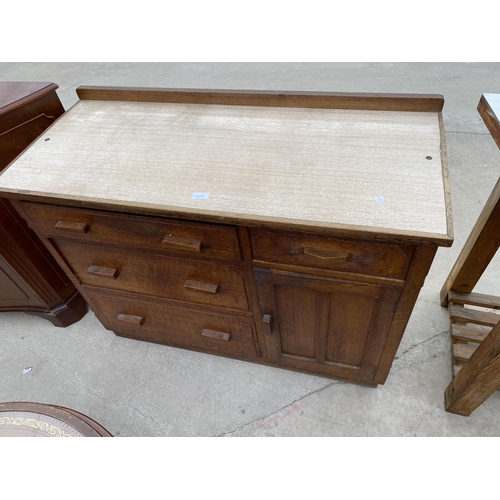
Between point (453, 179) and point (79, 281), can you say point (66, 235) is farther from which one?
point (453, 179)

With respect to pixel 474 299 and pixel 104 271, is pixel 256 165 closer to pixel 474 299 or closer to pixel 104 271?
pixel 104 271

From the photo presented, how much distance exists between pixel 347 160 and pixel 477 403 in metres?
1.08

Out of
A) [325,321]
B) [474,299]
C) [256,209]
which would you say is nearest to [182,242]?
[256,209]

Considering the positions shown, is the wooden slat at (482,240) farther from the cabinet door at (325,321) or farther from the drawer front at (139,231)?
the drawer front at (139,231)

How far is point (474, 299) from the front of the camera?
1.67 m

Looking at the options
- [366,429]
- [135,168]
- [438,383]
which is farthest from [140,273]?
[438,383]

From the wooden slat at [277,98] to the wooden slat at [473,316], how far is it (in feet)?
3.07

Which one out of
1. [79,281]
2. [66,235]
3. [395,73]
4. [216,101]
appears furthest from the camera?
[395,73]

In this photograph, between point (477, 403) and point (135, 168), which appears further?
point (477, 403)

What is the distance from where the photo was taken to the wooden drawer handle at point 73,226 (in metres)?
1.13

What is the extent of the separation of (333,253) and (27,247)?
4.31 ft

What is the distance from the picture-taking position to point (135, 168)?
111 cm

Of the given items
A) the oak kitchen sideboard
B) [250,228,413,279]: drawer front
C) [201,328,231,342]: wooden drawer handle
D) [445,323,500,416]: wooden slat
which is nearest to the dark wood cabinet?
the oak kitchen sideboard

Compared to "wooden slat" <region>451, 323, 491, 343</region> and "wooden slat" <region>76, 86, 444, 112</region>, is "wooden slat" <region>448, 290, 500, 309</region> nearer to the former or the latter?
"wooden slat" <region>451, 323, 491, 343</region>
